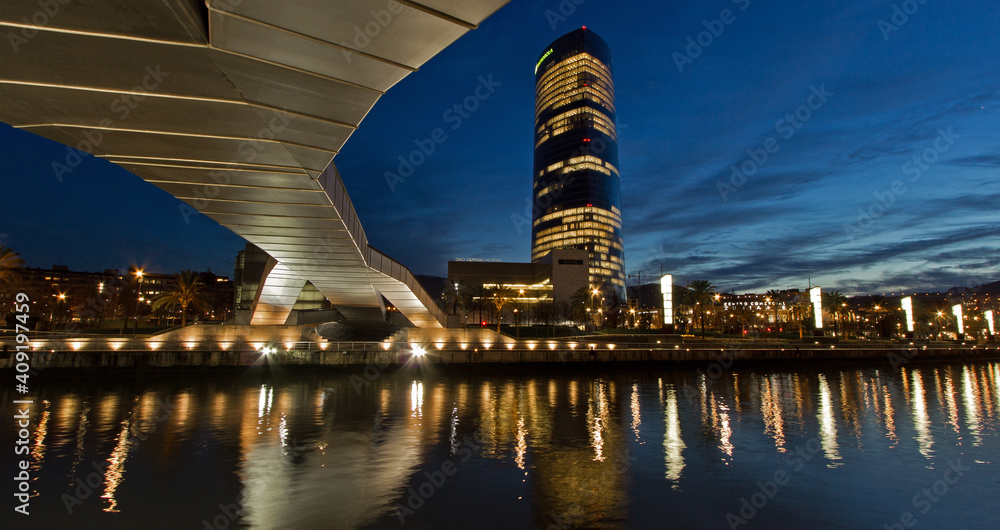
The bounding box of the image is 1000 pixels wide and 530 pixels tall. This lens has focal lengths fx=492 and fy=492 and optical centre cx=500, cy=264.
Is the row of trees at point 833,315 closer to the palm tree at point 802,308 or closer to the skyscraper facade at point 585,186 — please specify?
the palm tree at point 802,308

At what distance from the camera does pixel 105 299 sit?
80.8 metres

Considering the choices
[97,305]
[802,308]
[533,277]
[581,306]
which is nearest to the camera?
[97,305]

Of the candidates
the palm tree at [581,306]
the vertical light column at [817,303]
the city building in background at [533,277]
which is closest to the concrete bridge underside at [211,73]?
Answer: the vertical light column at [817,303]

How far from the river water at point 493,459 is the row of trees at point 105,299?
23773 mm

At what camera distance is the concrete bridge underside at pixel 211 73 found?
18.5 ft

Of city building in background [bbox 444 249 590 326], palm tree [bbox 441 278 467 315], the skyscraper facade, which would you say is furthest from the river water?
the skyscraper facade

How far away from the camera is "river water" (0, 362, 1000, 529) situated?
39.2ft

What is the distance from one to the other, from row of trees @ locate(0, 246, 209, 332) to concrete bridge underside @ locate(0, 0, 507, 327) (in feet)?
152

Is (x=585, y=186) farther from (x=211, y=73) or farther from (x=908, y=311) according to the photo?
(x=211, y=73)

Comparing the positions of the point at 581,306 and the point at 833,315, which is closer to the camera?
the point at 833,315

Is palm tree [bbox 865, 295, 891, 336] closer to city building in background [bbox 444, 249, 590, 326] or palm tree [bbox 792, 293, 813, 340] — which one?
palm tree [bbox 792, 293, 813, 340]

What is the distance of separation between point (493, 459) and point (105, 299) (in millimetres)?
91151

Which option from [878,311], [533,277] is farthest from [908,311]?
[533,277]

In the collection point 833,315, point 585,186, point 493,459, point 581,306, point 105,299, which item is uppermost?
point 585,186
